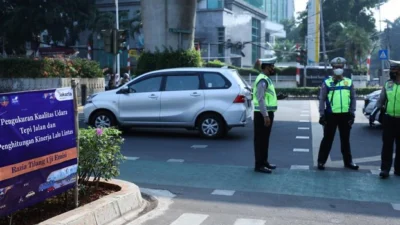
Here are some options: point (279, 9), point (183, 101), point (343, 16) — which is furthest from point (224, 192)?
point (279, 9)

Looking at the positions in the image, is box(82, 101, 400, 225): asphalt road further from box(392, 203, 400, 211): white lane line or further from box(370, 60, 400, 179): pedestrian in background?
box(370, 60, 400, 179): pedestrian in background

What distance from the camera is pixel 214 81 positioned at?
12242 mm

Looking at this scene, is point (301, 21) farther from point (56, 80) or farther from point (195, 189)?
point (195, 189)

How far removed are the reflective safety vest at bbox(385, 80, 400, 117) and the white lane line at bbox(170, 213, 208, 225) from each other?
3.83 metres

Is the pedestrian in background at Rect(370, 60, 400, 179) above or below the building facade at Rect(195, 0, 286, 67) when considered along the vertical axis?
below

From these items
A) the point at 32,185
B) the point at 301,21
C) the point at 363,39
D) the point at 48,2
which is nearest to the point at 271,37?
the point at 301,21

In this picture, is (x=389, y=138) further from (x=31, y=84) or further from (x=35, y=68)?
(x=31, y=84)

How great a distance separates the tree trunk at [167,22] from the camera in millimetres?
20328

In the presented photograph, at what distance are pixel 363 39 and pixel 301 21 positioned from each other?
61.8ft

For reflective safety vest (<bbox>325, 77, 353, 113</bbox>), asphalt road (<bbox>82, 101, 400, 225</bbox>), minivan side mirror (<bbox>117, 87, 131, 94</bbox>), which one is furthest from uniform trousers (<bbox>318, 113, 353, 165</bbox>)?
minivan side mirror (<bbox>117, 87, 131, 94</bbox>)

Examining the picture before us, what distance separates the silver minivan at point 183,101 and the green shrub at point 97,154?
20.0 feet

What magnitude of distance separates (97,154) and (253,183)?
283cm

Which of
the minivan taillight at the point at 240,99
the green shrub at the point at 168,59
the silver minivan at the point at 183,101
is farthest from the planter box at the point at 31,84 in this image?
the minivan taillight at the point at 240,99

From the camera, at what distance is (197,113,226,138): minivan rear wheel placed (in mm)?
12234
